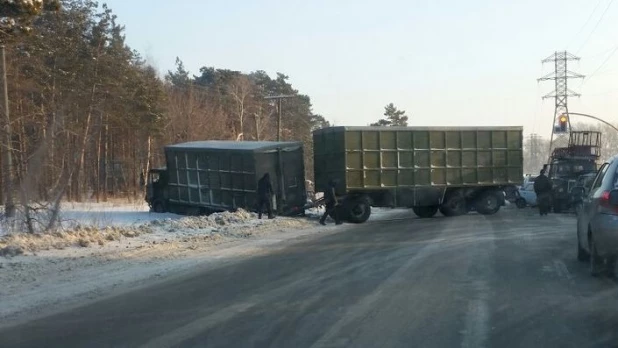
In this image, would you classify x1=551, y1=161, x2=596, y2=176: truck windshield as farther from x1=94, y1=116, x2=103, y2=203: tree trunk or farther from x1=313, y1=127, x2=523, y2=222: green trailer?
x1=94, y1=116, x2=103, y2=203: tree trunk

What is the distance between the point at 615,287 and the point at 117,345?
677cm

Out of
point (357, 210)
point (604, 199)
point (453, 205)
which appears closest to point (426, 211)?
point (453, 205)

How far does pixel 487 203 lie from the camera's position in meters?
30.8

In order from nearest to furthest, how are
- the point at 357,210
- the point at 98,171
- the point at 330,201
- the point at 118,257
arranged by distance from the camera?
1. the point at 118,257
2. the point at 330,201
3. the point at 357,210
4. the point at 98,171

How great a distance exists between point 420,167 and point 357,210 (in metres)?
3.16

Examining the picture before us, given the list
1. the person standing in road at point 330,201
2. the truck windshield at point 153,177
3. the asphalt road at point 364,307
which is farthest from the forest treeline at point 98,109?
the asphalt road at point 364,307

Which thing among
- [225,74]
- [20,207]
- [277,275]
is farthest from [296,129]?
[277,275]

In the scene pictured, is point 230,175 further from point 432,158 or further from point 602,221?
point 602,221

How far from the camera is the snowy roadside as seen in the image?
11.2m

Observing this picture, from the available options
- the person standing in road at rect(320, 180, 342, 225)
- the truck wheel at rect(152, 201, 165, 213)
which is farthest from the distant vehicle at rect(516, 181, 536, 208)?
the truck wheel at rect(152, 201, 165, 213)

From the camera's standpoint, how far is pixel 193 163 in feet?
108

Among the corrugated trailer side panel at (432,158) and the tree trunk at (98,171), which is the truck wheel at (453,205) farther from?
the tree trunk at (98,171)

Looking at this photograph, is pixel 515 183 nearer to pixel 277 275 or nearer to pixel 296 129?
pixel 277 275

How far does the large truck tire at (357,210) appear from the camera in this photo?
90.3ft
